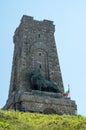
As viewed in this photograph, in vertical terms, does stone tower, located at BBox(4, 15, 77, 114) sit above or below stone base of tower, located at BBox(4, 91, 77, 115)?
above

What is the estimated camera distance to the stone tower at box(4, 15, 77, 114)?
31297 mm

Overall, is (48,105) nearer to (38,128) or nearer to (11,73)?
(11,73)

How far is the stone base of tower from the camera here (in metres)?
30.5

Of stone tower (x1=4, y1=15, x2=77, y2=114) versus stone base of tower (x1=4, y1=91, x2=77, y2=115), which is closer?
stone base of tower (x1=4, y1=91, x2=77, y2=115)

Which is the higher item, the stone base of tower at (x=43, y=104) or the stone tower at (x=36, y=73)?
the stone tower at (x=36, y=73)

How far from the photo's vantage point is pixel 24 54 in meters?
35.8

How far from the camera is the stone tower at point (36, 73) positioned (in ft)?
103

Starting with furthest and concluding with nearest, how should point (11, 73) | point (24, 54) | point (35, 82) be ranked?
point (11, 73) → point (24, 54) → point (35, 82)

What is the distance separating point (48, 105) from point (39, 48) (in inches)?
340

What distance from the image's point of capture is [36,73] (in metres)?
34.0

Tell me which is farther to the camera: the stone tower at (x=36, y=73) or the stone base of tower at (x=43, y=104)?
the stone tower at (x=36, y=73)

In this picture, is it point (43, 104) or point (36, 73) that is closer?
point (43, 104)

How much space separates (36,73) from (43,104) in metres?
4.33

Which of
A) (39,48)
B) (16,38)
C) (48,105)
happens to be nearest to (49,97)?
(48,105)
